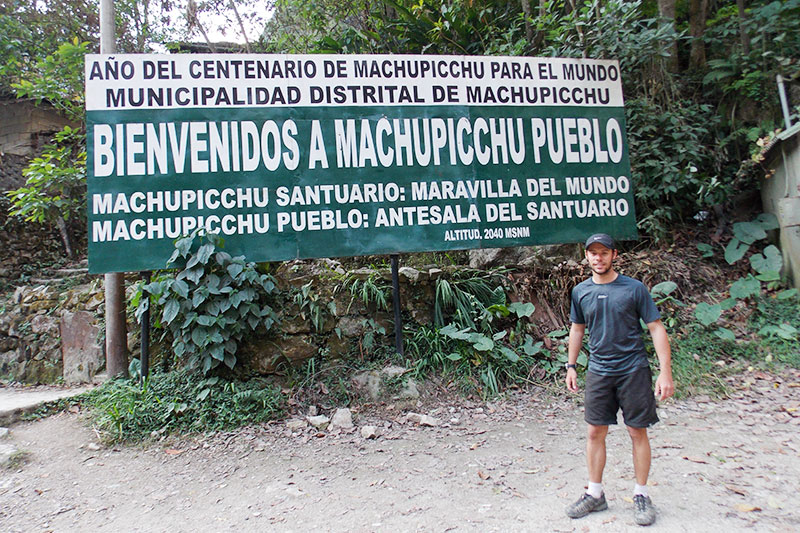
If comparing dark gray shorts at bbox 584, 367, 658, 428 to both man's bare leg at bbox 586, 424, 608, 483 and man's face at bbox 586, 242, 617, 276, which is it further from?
man's face at bbox 586, 242, 617, 276

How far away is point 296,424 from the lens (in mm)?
4254

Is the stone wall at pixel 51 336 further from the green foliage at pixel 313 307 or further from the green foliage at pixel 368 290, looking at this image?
the green foliage at pixel 368 290

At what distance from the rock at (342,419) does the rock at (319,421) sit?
6 centimetres

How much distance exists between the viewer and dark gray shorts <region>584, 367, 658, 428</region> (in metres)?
2.51

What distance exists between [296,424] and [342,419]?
0.42 m

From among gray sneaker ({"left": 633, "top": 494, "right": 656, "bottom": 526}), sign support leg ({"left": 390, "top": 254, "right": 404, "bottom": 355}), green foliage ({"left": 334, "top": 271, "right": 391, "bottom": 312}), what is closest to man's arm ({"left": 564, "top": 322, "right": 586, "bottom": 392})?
gray sneaker ({"left": 633, "top": 494, "right": 656, "bottom": 526})

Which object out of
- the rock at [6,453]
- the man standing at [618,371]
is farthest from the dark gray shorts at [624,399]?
the rock at [6,453]

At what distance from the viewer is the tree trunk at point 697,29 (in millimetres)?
7027

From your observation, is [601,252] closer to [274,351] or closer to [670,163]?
[274,351]

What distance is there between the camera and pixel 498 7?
828cm

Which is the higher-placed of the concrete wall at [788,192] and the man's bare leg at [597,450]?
the concrete wall at [788,192]

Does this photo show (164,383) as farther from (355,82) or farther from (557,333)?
(557,333)

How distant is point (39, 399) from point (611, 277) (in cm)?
572

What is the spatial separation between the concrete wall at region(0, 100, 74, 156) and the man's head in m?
11.2
